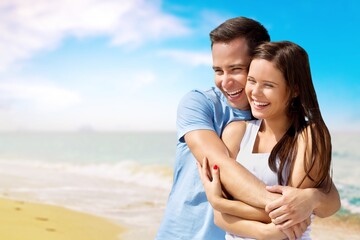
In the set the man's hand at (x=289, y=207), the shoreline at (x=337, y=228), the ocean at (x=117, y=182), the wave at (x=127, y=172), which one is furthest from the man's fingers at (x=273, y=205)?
the wave at (x=127, y=172)

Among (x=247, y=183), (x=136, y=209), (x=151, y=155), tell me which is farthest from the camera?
(x=151, y=155)

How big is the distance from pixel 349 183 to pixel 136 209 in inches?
234

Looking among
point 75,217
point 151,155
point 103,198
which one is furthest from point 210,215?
point 151,155

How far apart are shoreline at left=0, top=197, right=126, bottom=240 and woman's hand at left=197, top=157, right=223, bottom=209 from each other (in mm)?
3298

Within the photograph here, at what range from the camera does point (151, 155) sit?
1928 cm

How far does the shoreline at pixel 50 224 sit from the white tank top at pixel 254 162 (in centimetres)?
337

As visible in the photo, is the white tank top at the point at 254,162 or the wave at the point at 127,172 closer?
the white tank top at the point at 254,162

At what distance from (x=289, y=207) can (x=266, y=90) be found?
1.31 feet

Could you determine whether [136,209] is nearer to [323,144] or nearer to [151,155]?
[323,144]

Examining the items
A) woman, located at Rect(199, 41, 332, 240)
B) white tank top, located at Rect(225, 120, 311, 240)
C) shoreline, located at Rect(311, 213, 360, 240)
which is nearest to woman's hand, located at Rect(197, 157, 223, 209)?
woman, located at Rect(199, 41, 332, 240)

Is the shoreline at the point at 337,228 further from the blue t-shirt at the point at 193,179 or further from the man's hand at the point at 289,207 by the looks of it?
the man's hand at the point at 289,207

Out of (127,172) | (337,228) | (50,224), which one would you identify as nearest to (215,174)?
(50,224)

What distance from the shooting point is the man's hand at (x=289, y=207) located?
173 cm

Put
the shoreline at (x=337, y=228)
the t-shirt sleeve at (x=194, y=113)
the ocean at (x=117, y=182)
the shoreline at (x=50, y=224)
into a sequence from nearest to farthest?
the t-shirt sleeve at (x=194, y=113) < the shoreline at (x=50, y=224) < the shoreline at (x=337, y=228) < the ocean at (x=117, y=182)
